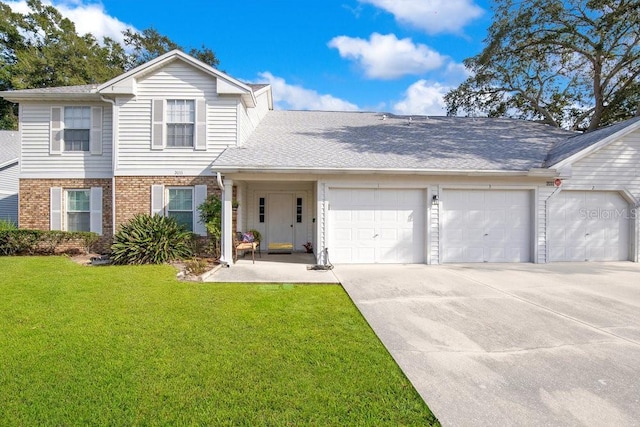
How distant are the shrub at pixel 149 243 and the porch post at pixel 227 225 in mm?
1449

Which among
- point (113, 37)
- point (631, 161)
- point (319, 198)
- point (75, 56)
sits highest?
point (113, 37)

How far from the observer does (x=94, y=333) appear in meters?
4.21

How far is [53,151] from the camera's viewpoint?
35.7 feet

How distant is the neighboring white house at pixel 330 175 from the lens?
9469mm

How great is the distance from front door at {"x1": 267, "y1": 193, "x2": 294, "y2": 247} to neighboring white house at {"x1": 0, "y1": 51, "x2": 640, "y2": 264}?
1.13 m

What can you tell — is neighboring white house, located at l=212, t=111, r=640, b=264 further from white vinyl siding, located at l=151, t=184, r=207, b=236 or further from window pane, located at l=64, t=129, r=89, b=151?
window pane, located at l=64, t=129, r=89, b=151

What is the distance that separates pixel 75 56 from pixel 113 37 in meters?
3.74

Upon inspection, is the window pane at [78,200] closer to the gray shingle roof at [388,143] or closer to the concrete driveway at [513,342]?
the gray shingle roof at [388,143]

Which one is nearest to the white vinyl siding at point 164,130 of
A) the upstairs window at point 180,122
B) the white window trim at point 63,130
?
the upstairs window at point 180,122

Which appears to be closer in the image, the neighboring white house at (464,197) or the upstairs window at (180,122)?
the neighboring white house at (464,197)

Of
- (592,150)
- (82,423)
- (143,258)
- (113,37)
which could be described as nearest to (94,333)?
(82,423)

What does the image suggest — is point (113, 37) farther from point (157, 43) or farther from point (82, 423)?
point (82, 423)

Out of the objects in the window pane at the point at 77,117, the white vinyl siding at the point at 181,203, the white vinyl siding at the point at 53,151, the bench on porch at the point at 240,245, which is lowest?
the bench on porch at the point at 240,245

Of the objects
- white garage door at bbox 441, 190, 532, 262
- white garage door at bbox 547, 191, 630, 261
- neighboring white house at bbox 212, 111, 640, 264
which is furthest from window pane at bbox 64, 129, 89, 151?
white garage door at bbox 547, 191, 630, 261
